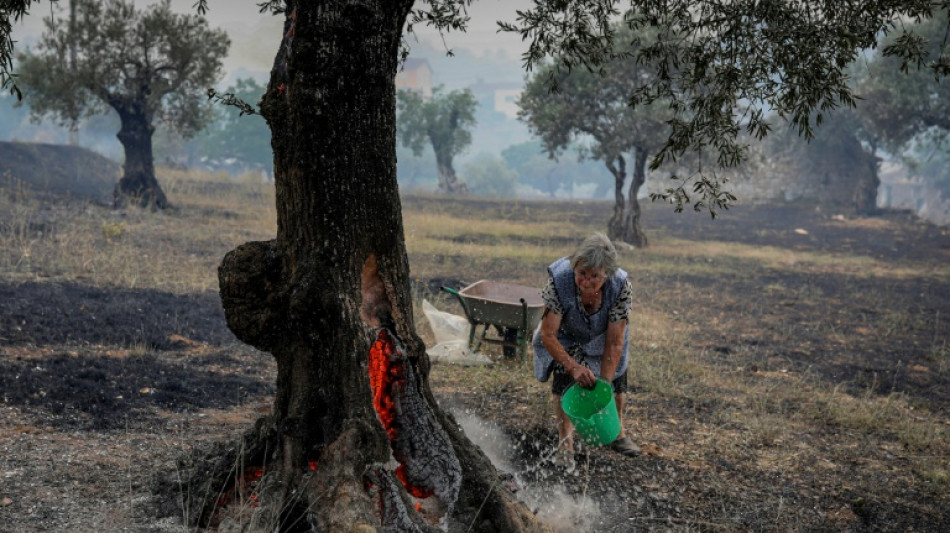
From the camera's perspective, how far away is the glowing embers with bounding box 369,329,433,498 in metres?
4.61

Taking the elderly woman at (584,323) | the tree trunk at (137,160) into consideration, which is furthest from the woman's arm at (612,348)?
the tree trunk at (137,160)

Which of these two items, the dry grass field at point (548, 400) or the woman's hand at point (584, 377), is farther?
the dry grass field at point (548, 400)

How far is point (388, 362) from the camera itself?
4.64 m

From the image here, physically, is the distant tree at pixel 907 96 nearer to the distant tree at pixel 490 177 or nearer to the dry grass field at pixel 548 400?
the dry grass field at pixel 548 400

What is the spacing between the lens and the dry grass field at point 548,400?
17.6ft

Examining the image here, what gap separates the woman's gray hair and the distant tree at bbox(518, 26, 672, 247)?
1902 centimetres

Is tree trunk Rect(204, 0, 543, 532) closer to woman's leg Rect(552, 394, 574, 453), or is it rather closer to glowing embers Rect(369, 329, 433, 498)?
glowing embers Rect(369, 329, 433, 498)

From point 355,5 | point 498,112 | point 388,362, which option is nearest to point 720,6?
point 355,5

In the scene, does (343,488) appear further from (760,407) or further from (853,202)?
(853,202)

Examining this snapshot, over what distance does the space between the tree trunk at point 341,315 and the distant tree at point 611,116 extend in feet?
65.6

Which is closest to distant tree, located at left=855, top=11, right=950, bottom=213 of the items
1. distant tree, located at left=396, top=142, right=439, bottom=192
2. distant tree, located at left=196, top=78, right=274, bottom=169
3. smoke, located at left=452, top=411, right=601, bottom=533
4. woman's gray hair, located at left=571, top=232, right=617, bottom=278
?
smoke, located at left=452, top=411, right=601, bottom=533

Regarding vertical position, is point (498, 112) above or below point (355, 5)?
above

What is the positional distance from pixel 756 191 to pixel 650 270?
35456mm

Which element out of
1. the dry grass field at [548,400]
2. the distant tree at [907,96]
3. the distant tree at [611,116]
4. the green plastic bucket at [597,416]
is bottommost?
the dry grass field at [548,400]
